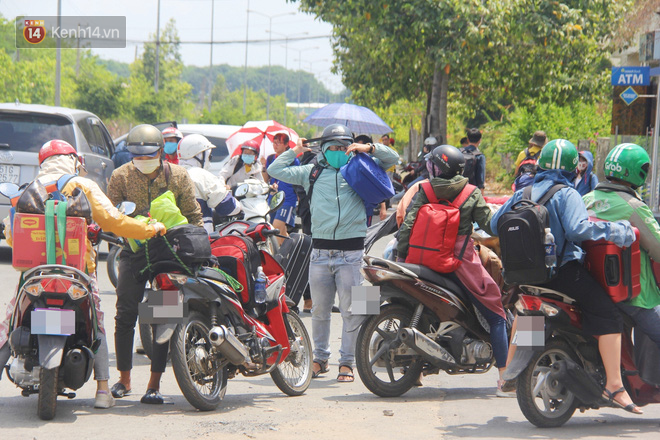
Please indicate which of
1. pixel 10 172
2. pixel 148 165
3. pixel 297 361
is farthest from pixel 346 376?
pixel 10 172

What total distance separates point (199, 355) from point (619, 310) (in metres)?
2.46

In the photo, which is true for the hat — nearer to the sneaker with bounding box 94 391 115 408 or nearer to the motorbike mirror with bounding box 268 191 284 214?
the motorbike mirror with bounding box 268 191 284 214

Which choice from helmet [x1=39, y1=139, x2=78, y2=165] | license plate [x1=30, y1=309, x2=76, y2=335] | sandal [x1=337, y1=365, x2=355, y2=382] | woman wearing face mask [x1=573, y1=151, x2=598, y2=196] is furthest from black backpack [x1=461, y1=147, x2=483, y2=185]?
license plate [x1=30, y1=309, x2=76, y2=335]

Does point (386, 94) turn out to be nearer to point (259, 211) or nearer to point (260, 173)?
point (260, 173)

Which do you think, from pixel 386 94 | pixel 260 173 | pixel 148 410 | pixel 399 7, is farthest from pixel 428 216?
pixel 386 94

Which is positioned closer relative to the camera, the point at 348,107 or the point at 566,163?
the point at 566,163

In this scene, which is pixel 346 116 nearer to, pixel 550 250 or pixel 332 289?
pixel 332 289

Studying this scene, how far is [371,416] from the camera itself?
19.2 feet

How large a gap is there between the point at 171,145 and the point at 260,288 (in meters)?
2.73

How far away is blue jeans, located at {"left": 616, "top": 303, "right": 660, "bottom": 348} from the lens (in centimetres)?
558

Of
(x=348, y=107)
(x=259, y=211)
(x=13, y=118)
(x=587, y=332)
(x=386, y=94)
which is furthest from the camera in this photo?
(x=386, y=94)

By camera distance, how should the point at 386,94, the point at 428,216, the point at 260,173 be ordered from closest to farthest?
the point at 428,216 < the point at 260,173 < the point at 386,94

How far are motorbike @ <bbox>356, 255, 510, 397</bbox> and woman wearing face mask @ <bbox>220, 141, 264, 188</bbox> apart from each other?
4361 mm

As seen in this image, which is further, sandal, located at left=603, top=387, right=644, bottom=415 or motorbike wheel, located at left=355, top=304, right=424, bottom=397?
motorbike wheel, located at left=355, top=304, right=424, bottom=397
